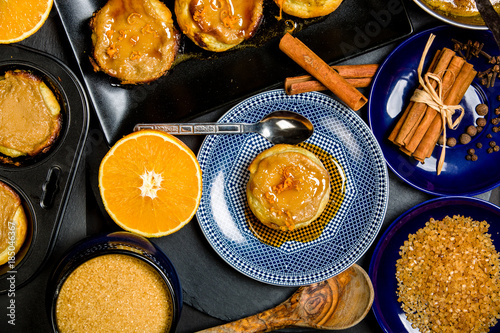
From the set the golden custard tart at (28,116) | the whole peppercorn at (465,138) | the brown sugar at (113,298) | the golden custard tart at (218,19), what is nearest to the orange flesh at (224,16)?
the golden custard tart at (218,19)

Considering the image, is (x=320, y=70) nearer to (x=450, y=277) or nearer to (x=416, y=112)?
(x=416, y=112)

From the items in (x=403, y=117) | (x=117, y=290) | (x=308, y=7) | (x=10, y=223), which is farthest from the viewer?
(x=403, y=117)

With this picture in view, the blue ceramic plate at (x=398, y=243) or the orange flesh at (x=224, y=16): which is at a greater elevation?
the orange flesh at (x=224, y=16)

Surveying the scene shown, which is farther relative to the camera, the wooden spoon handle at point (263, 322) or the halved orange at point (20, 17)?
the wooden spoon handle at point (263, 322)

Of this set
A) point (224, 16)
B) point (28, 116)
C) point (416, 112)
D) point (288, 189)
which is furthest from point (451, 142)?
point (28, 116)

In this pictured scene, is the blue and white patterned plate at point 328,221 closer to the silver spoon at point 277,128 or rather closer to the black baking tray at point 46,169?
the silver spoon at point 277,128

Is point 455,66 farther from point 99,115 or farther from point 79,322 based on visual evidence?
point 79,322
